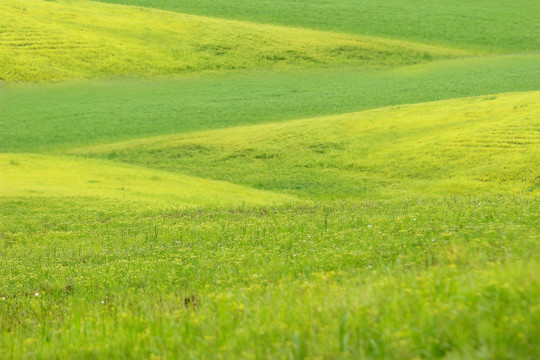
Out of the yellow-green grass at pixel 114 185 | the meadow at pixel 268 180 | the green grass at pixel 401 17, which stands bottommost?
the yellow-green grass at pixel 114 185

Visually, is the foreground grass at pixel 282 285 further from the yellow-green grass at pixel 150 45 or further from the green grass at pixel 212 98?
the yellow-green grass at pixel 150 45

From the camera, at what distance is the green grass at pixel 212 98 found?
36.8 m

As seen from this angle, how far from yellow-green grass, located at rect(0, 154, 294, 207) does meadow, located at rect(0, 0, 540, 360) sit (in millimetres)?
163

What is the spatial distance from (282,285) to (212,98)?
3579cm

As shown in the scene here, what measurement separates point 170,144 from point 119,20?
90.0 ft

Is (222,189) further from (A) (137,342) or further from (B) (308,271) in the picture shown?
(A) (137,342)

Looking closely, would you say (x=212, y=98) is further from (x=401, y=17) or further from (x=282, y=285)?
(x=282, y=285)

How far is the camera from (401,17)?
211 ft

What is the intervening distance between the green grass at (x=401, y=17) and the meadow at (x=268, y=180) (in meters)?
0.35

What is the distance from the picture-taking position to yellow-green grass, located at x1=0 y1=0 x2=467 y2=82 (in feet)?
152

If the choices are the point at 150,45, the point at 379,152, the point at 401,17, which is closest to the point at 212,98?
the point at 150,45

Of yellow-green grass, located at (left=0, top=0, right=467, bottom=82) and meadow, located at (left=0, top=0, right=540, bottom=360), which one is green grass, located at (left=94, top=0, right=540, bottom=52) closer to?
meadow, located at (left=0, top=0, right=540, bottom=360)

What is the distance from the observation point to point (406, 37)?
59.6 m

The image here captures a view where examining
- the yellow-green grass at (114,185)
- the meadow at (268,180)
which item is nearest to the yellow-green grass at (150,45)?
the meadow at (268,180)
